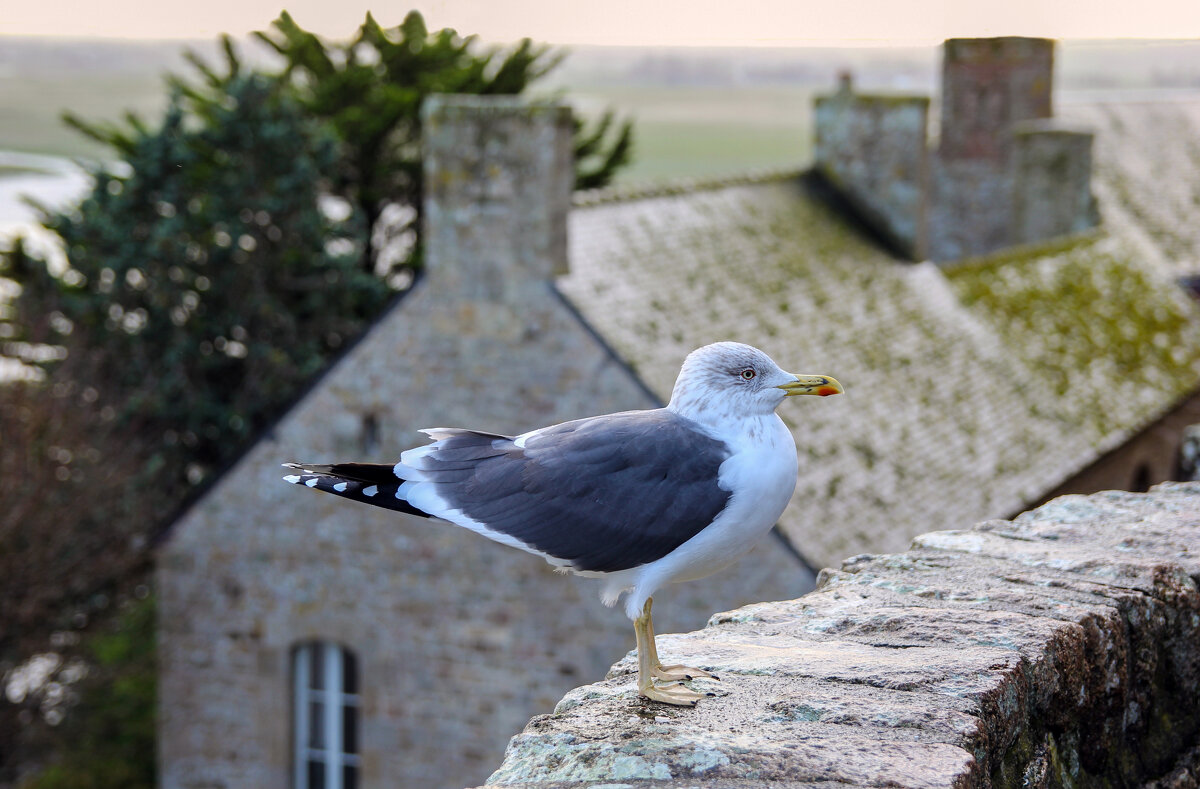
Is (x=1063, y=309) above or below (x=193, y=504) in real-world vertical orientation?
above

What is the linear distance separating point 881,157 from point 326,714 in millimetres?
Result: 11207

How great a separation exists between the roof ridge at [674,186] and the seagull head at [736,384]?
11765 mm

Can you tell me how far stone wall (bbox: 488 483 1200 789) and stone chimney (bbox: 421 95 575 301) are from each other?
9.97 m

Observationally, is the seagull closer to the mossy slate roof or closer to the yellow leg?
the yellow leg

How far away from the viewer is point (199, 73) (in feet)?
84.9

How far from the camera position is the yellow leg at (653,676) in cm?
356

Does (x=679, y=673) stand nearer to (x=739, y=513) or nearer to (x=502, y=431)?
(x=739, y=513)

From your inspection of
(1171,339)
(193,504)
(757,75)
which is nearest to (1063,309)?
(1171,339)

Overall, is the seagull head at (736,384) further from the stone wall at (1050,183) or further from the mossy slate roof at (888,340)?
the stone wall at (1050,183)

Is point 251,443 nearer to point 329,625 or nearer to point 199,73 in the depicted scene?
point 329,625

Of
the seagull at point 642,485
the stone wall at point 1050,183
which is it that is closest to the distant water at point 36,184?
the stone wall at point 1050,183

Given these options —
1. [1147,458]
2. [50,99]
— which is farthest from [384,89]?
[50,99]

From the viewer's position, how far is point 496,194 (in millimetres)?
14359

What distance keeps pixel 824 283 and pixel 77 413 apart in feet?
30.6
